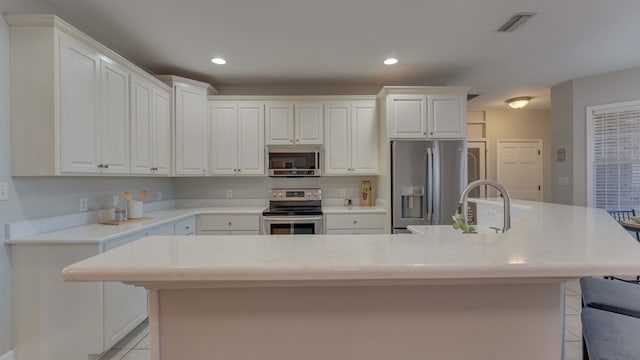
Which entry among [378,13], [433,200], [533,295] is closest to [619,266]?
[533,295]

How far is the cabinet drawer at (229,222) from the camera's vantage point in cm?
357

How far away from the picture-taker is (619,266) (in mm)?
680

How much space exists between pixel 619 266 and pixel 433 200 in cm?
293

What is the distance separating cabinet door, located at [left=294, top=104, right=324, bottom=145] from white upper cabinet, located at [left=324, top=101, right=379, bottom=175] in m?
0.11

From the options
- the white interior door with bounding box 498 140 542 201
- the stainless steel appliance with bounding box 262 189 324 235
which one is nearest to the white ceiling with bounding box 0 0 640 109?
the stainless steel appliance with bounding box 262 189 324 235

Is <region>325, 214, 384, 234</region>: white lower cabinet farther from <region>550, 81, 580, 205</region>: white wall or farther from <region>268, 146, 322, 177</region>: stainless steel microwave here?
<region>550, 81, 580, 205</region>: white wall

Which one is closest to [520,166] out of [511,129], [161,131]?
[511,129]

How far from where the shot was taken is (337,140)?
390 centimetres

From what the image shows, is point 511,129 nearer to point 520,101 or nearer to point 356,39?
point 520,101

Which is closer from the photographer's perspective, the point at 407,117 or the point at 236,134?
the point at 407,117

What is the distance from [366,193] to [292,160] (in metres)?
1.14

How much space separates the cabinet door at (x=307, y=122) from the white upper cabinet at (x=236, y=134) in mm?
459

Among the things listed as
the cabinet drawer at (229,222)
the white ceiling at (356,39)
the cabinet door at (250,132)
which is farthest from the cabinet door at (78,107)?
the cabinet door at (250,132)

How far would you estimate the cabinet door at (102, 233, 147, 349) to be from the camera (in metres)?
2.03
